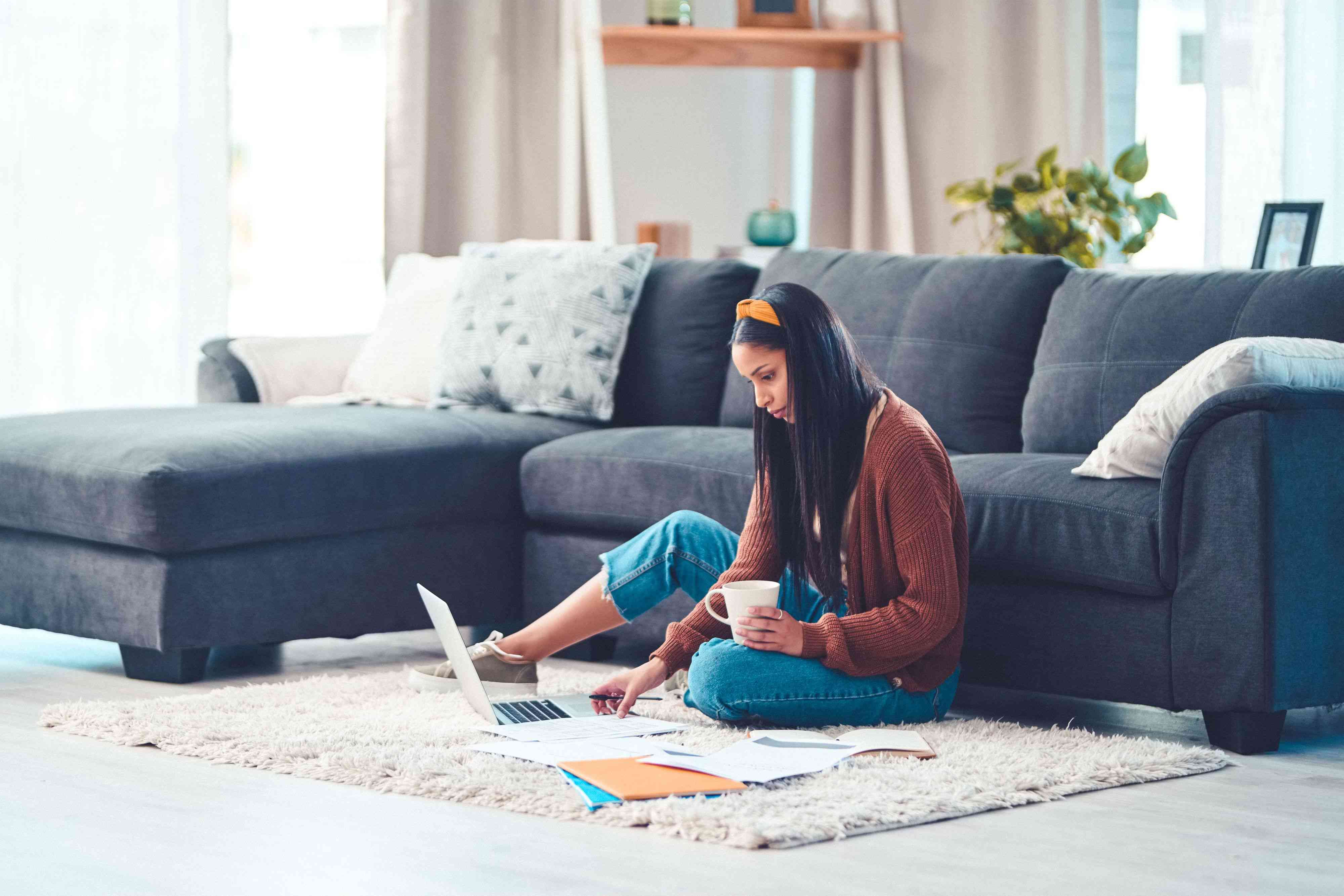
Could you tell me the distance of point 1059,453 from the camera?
3.01 m

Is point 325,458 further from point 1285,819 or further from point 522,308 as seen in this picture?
point 1285,819

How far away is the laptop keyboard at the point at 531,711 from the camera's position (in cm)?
244

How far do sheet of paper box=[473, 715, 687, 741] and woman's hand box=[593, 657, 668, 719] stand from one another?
2cm

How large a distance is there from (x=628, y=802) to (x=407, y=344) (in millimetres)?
2084

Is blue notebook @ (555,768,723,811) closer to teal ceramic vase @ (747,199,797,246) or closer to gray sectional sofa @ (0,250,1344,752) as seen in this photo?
gray sectional sofa @ (0,250,1344,752)

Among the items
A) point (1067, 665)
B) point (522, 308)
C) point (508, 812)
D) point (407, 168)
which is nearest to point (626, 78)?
point (407, 168)

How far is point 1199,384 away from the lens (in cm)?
247

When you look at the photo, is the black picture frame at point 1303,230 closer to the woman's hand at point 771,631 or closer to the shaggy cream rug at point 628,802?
the shaggy cream rug at point 628,802

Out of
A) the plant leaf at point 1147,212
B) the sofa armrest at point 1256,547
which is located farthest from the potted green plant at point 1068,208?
the sofa armrest at point 1256,547

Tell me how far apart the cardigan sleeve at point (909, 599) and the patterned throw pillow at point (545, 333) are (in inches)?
53.9

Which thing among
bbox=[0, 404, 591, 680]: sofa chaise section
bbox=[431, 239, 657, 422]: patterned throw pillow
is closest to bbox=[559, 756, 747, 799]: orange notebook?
bbox=[0, 404, 591, 680]: sofa chaise section

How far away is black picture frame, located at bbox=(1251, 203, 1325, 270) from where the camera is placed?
3.84m

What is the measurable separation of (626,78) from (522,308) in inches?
72.7

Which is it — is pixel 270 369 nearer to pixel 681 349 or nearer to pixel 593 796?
pixel 681 349
